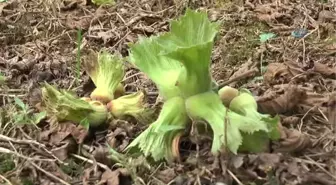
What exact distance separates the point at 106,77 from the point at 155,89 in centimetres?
21

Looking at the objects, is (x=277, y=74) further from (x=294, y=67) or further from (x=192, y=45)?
(x=192, y=45)

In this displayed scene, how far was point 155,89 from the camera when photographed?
2.01 m

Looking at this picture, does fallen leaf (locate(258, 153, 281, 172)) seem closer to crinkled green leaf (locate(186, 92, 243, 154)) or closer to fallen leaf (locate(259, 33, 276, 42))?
crinkled green leaf (locate(186, 92, 243, 154))

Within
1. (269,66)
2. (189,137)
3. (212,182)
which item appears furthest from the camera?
(269,66)

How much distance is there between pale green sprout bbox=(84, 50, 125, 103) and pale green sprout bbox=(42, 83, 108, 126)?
0.04m

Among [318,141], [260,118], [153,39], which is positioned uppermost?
[153,39]

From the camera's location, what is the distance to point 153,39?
1.69 metres

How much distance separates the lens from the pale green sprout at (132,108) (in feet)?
5.81

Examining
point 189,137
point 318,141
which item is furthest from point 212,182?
point 318,141

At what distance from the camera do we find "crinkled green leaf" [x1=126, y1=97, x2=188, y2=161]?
5.20 ft

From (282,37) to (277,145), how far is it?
812 millimetres

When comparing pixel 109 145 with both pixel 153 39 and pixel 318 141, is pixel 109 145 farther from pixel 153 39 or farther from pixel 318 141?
pixel 318 141

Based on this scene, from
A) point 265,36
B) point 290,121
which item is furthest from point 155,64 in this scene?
point 265,36

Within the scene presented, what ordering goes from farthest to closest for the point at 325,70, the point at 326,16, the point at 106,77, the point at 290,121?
the point at 326,16 → the point at 325,70 → the point at 106,77 → the point at 290,121
